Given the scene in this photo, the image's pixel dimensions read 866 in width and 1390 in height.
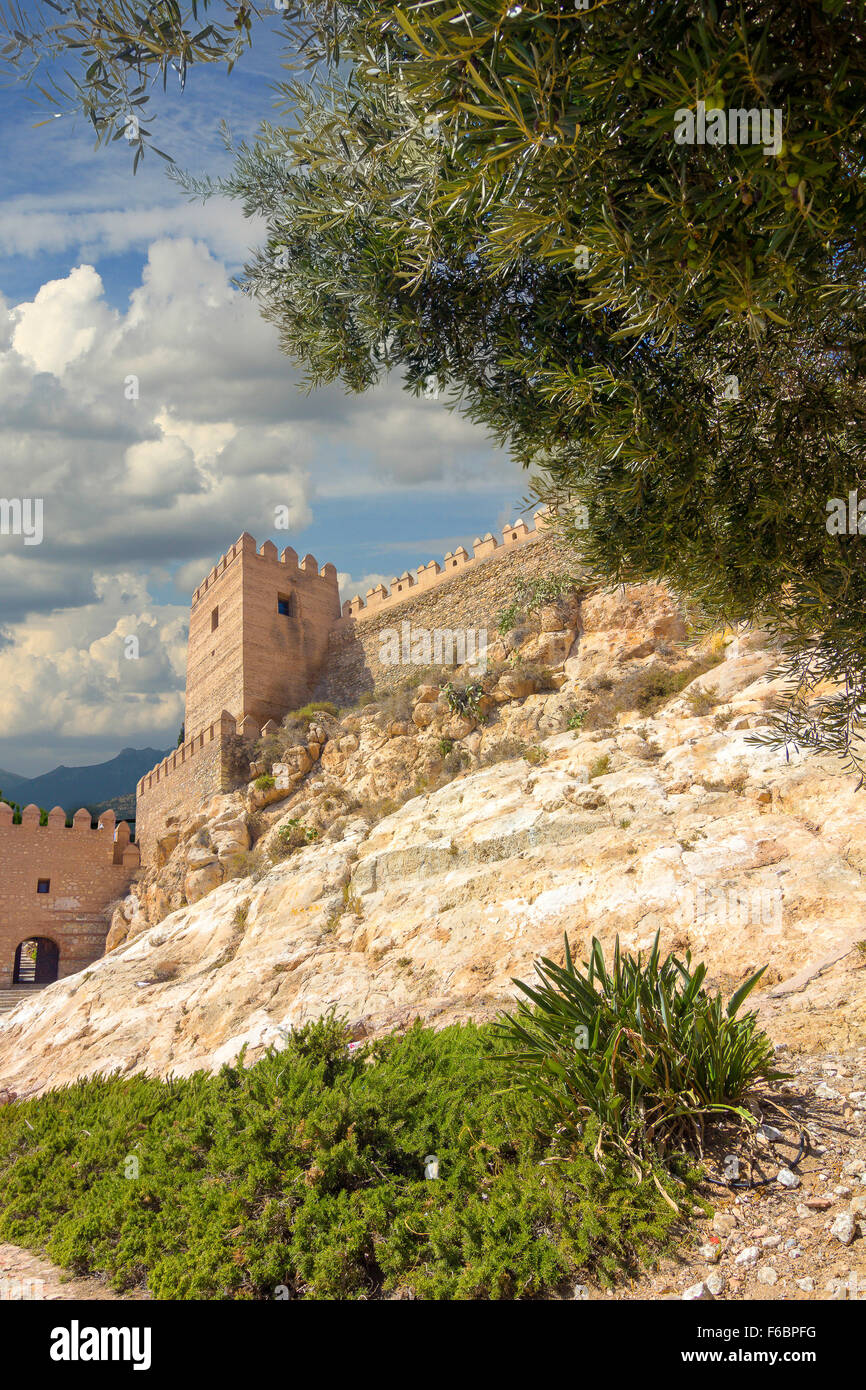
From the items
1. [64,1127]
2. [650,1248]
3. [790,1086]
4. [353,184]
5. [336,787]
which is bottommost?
[64,1127]

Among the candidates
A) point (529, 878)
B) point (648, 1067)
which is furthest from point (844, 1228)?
point (529, 878)

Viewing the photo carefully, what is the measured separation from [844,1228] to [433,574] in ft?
75.0

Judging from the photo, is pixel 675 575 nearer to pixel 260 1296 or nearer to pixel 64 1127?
pixel 260 1296

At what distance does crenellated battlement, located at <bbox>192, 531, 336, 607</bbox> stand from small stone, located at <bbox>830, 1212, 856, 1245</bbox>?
2562cm

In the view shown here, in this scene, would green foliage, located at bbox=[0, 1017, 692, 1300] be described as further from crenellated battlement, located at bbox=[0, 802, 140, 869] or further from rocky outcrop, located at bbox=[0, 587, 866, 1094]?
crenellated battlement, located at bbox=[0, 802, 140, 869]

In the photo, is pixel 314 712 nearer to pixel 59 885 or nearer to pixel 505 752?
pixel 505 752

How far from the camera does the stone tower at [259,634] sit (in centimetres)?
2627

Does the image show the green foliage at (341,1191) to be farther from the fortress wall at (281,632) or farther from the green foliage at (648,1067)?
the fortress wall at (281,632)

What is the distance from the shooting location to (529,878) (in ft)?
32.1

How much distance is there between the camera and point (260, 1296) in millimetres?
4047

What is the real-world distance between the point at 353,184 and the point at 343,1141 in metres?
5.92

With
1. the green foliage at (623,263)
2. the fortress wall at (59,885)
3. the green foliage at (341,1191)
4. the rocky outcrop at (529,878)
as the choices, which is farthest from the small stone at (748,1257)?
the fortress wall at (59,885)

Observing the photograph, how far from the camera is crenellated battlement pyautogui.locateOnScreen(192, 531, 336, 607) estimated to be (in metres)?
27.2
